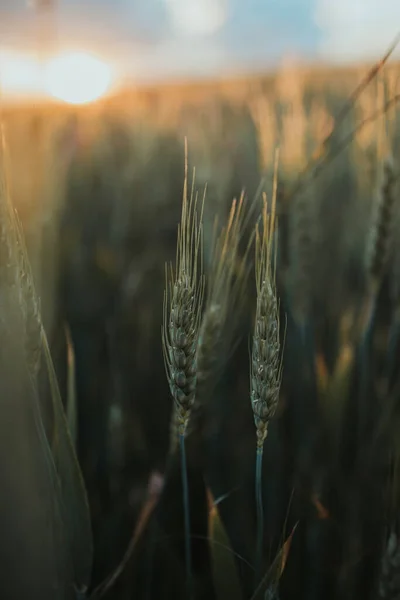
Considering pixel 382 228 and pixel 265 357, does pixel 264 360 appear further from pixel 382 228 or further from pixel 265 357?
pixel 382 228

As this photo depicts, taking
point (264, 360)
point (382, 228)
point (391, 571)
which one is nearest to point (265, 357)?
point (264, 360)

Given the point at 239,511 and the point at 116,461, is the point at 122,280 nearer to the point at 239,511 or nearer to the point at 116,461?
the point at 116,461

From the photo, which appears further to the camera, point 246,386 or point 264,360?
point 246,386

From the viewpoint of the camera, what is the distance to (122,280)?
3.99 feet

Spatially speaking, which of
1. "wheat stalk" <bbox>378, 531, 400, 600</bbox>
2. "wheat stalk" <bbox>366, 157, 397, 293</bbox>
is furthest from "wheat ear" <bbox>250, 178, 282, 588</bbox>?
"wheat stalk" <bbox>366, 157, 397, 293</bbox>

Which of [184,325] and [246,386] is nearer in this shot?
[184,325]

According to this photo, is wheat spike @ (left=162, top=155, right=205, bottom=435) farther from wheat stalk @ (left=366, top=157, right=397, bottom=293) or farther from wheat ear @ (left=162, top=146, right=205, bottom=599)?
wheat stalk @ (left=366, top=157, right=397, bottom=293)

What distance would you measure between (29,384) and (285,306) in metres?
0.47

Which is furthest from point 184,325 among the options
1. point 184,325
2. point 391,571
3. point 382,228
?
point 382,228

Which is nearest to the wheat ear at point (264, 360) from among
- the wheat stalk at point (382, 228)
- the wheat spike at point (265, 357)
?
the wheat spike at point (265, 357)

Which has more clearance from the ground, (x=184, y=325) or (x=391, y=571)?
(x=184, y=325)

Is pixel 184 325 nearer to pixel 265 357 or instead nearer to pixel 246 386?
pixel 265 357

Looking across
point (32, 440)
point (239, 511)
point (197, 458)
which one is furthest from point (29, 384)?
point (197, 458)

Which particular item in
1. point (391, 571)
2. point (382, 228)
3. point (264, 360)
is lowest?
point (391, 571)
